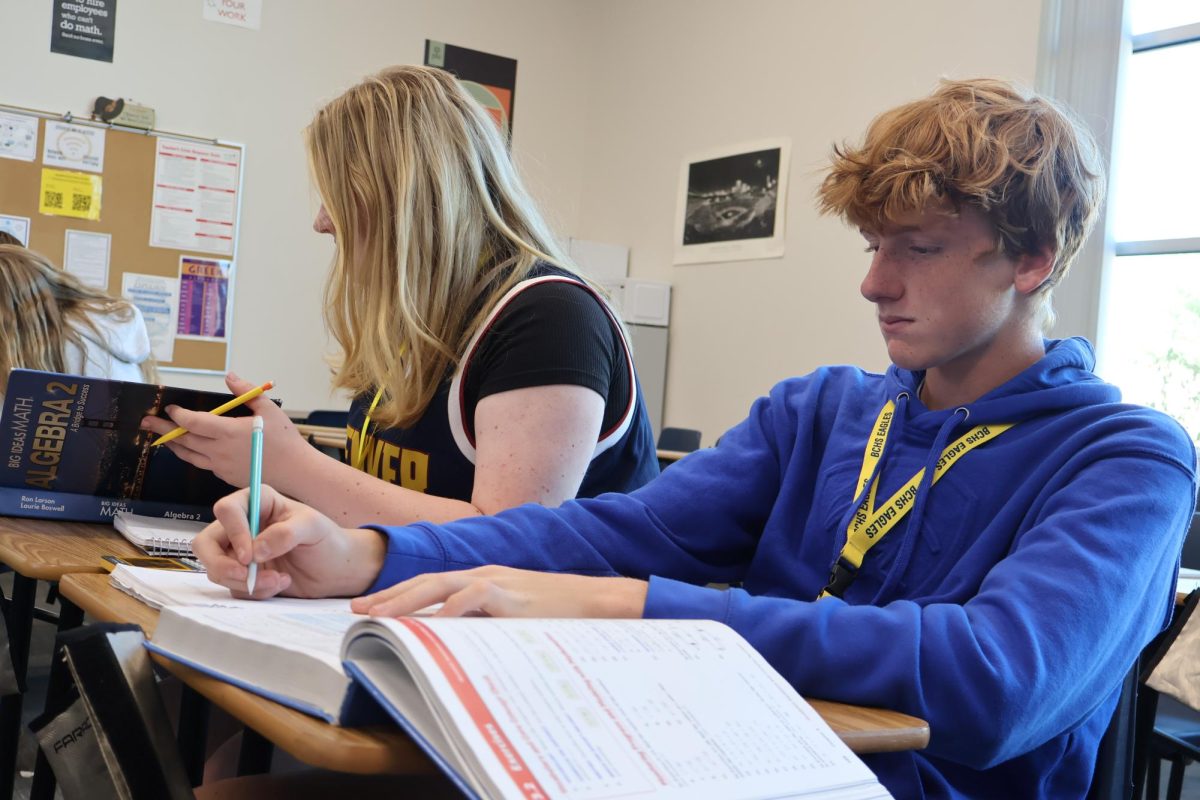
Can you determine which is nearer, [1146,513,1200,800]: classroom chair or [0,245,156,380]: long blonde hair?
[1146,513,1200,800]: classroom chair

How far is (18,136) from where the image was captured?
5348 mm

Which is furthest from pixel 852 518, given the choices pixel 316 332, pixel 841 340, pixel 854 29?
pixel 316 332

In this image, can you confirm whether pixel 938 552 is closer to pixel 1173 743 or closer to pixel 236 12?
pixel 1173 743

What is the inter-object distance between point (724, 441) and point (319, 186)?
74cm

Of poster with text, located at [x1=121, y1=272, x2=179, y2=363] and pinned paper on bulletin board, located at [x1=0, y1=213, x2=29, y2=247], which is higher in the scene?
pinned paper on bulletin board, located at [x1=0, y1=213, x2=29, y2=247]

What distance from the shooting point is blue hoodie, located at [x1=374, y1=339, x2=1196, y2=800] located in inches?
33.1

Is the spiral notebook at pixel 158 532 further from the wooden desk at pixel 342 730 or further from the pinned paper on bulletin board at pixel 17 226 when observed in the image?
the pinned paper on bulletin board at pixel 17 226

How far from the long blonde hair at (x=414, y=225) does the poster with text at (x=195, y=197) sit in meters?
4.33

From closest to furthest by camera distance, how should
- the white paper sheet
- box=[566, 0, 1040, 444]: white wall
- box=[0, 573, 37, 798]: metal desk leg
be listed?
box=[0, 573, 37, 798]: metal desk leg, box=[566, 0, 1040, 444]: white wall, the white paper sheet

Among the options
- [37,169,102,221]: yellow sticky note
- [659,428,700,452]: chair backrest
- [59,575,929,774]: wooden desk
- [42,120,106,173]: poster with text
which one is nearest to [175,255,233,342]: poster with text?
[37,169,102,221]: yellow sticky note

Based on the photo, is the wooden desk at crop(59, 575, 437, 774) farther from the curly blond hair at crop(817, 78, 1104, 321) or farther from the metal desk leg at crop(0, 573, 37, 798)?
the metal desk leg at crop(0, 573, 37, 798)

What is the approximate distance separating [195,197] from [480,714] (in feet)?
18.5

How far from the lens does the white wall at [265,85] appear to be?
550 centimetres

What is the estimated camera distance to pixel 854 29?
534 centimetres
